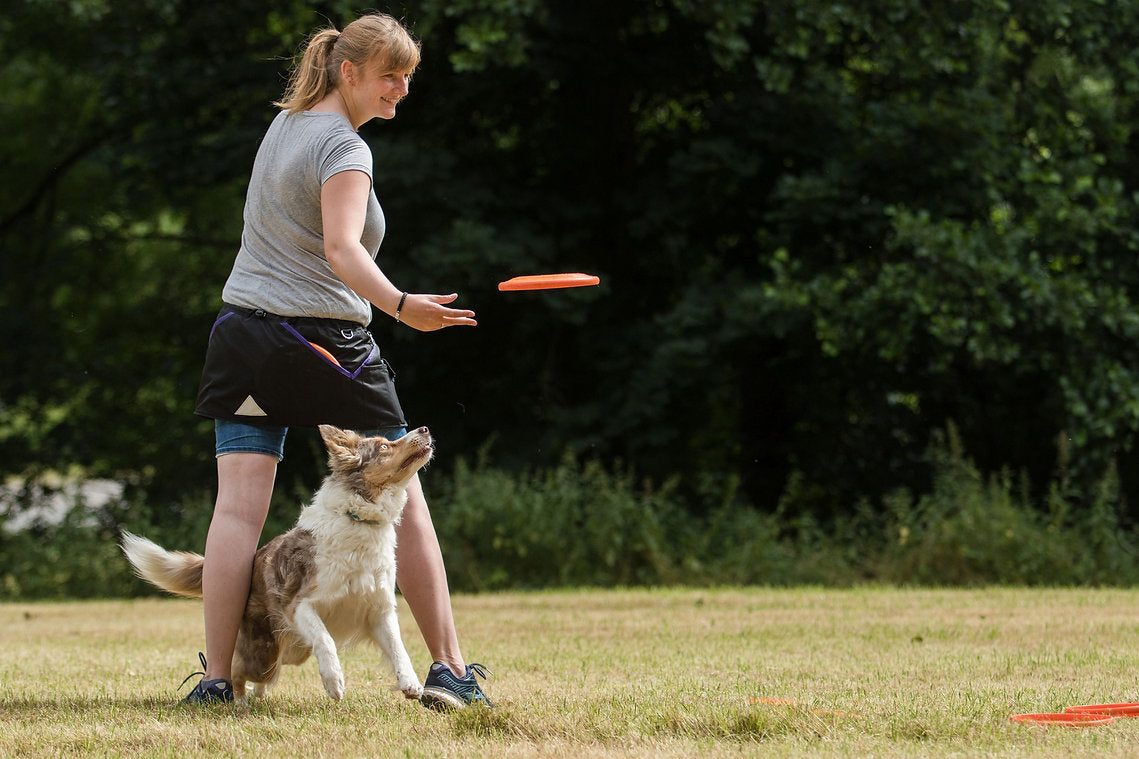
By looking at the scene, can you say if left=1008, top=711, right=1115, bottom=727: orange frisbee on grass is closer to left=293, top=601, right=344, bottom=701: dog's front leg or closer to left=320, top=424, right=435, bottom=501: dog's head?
left=320, top=424, right=435, bottom=501: dog's head

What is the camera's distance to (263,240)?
428 cm

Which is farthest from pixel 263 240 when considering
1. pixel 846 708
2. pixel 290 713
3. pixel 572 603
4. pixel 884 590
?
pixel 884 590

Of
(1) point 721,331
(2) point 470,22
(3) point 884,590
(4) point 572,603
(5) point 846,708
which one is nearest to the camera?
(5) point 846,708

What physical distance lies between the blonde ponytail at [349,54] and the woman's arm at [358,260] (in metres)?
0.38

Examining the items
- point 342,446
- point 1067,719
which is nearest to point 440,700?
point 342,446

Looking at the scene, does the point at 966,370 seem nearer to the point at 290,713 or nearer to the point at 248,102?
the point at 248,102

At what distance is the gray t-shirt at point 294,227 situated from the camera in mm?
4164

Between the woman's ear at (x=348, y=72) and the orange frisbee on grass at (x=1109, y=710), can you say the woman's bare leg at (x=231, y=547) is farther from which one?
the orange frisbee on grass at (x=1109, y=710)

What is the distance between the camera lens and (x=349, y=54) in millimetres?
4219

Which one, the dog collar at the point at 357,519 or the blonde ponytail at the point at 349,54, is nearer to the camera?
the blonde ponytail at the point at 349,54

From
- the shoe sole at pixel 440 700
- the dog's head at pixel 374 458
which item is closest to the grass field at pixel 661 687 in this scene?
the shoe sole at pixel 440 700

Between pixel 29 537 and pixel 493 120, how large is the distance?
6.10m

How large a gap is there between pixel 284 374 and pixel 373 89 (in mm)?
954

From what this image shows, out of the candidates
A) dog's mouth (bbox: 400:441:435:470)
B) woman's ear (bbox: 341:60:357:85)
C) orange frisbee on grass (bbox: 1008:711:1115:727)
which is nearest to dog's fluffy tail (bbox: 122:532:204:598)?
dog's mouth (bbox: 400:441:435:470)
